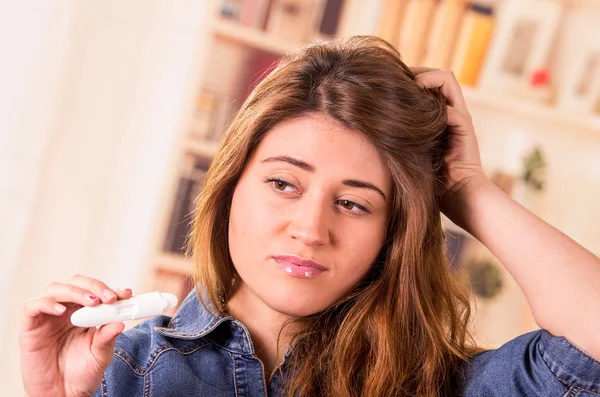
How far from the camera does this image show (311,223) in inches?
48.9

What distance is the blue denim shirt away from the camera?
3.89 ft

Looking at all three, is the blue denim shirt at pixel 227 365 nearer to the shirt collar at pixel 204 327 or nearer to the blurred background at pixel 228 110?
the shirt collar at pixel 204 327

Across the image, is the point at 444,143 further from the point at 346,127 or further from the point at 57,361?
the point at 57,361

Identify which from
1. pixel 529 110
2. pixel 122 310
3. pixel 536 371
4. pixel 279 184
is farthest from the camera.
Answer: pixel 529 110

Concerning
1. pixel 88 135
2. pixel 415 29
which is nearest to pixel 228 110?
pixel 88 135

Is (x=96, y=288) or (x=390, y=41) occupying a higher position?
(x=390, y=41)

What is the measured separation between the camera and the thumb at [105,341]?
1116 mm

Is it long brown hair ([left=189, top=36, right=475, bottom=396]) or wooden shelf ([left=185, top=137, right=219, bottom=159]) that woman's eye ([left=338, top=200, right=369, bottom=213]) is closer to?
long brown hair ([left=189, top=36, right=475, bottom=396])

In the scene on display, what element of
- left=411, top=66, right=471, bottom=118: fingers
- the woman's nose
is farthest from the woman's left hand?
the woman's nose

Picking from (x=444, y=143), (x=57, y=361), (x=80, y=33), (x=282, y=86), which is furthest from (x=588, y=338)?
(x=80, y=33)

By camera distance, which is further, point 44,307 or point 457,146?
point 457,146

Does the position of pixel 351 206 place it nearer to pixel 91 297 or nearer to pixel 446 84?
pixel 446 84

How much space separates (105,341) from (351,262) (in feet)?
1.37

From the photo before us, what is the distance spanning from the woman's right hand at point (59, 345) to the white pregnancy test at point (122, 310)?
2cm
